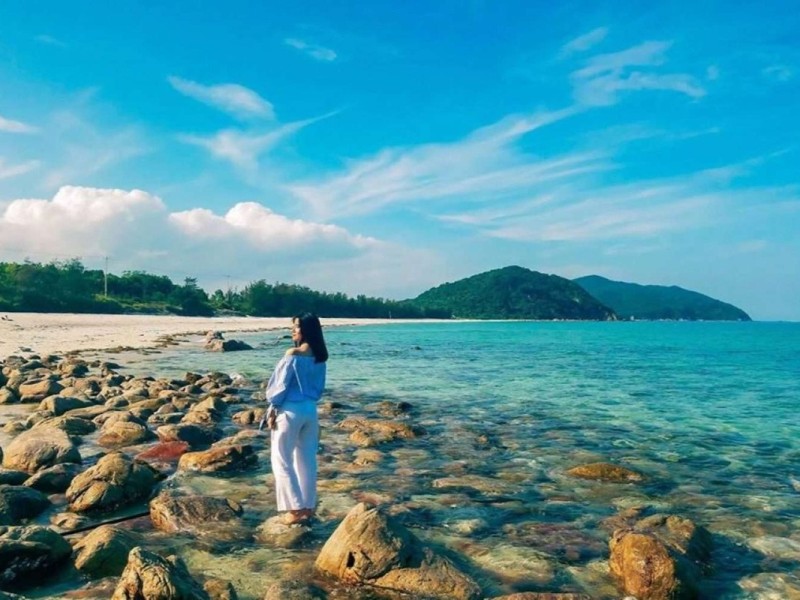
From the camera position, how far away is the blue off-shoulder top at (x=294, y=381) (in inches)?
291

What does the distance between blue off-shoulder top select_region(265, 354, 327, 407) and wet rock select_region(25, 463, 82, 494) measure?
366 cm

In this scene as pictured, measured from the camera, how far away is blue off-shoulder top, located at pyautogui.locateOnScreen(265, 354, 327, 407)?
24.3ft

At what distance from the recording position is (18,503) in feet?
24.3

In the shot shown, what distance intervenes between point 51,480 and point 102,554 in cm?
336

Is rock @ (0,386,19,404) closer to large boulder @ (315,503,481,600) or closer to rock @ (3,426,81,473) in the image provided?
rock @ (3,426,81,473)

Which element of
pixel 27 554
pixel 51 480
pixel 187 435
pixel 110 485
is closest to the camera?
pixel 27 554

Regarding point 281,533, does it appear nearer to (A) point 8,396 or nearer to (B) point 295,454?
(B) point 295,454

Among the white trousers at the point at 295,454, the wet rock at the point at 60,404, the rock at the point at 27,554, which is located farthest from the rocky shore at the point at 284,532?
the wet rock at the point at 60,404

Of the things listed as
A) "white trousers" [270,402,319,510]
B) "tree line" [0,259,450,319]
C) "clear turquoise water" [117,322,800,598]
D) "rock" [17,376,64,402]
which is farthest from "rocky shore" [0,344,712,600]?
"tree line" [0,259,450,319]

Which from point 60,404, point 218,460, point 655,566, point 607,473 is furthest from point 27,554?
point 60,404

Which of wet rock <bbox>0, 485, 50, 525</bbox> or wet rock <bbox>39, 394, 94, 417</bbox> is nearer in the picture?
wet rock <bbox>0, 485, 50, 525</bbox>

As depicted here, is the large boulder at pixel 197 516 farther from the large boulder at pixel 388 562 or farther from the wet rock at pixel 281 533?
the large boulder at pixel 388 562

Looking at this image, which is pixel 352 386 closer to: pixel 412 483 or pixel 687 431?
pixel 687 431

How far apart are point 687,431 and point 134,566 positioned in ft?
48.8
